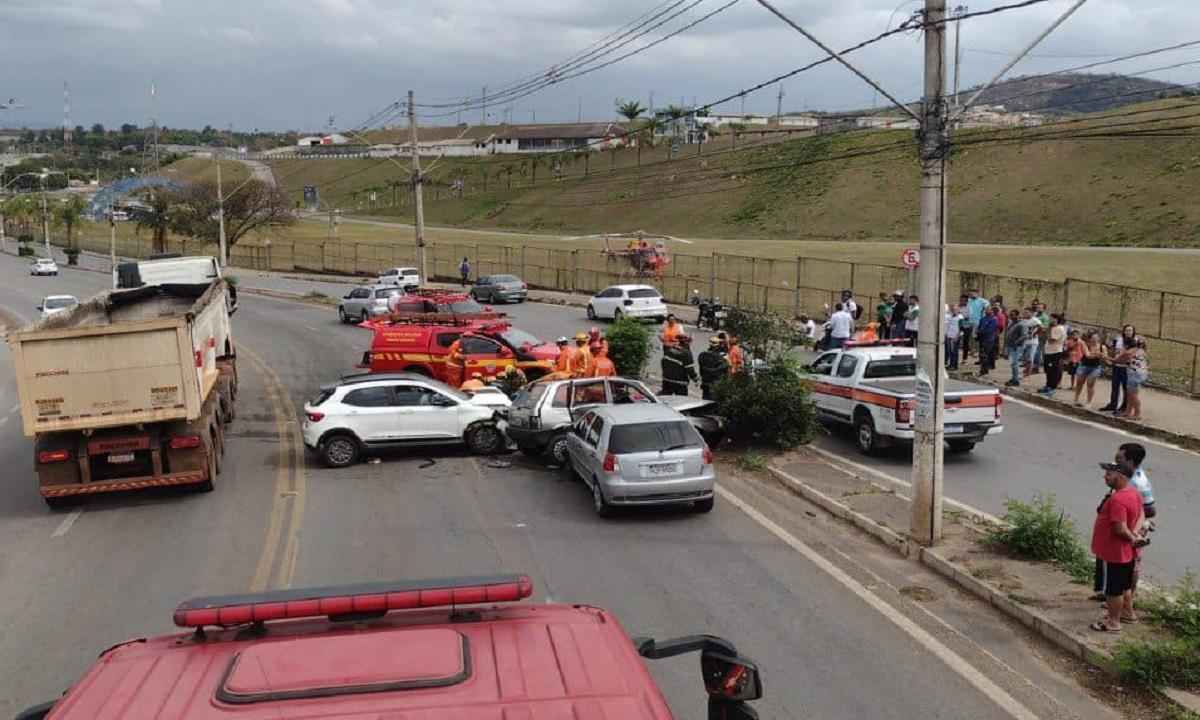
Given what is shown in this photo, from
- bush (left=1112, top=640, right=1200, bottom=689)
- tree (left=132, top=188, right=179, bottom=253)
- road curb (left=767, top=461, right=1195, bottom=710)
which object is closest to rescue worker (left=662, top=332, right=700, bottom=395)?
road curb (left=767, top=461, right=1195, bottom=710)

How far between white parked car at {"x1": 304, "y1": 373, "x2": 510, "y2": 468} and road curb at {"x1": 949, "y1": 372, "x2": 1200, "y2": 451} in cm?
1132

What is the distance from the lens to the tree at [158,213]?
297ft

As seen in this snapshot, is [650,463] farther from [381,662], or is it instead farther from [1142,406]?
[1142,406]

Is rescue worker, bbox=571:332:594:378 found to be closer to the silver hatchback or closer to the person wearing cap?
the person wearing cap

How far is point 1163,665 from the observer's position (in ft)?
27.1

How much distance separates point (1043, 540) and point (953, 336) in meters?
14.6

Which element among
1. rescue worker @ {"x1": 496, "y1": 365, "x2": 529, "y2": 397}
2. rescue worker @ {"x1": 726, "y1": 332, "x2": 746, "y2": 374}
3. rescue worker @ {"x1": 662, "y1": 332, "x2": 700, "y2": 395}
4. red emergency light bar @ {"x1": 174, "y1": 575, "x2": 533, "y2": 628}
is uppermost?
red emergency light bar @ {"x1": 174, "y1": 575, "x2": 533, "y2": 628}

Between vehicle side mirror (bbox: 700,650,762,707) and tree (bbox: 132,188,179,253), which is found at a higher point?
tree (bbox: 132,188,179,253)

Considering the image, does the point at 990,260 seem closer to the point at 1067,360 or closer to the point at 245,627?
the point at 1067,360

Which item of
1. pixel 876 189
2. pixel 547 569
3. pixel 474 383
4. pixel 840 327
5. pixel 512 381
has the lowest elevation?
pixel 547 569

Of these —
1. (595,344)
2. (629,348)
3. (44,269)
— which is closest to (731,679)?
(595,344)

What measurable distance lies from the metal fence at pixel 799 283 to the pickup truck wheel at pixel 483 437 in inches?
327

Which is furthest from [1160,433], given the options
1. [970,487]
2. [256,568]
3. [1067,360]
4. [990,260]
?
[990,260]

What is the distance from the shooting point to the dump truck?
14531mm
